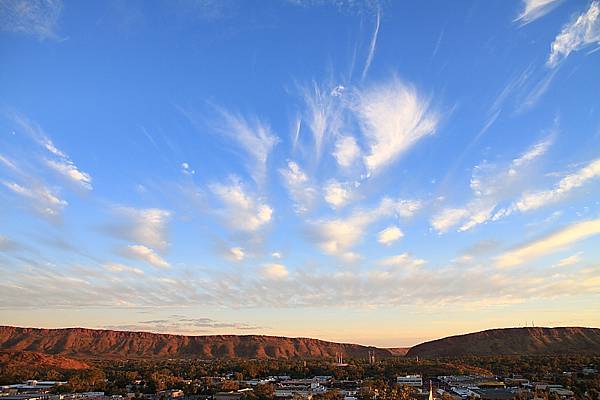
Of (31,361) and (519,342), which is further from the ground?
(519,342)

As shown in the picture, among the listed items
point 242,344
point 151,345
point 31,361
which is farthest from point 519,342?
point 31,361

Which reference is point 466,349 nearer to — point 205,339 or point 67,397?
point 205,339

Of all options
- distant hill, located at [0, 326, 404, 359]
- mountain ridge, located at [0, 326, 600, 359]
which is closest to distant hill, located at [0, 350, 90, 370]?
mountain ridge, located at [0, 326, 600, 359]

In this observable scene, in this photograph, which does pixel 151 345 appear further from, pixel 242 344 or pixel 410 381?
pixel 410 381

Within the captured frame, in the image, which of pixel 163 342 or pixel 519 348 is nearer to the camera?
pixel 519 348

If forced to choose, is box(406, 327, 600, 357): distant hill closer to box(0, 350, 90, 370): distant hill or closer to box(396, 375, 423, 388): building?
box(396, 375, 423, 388): building

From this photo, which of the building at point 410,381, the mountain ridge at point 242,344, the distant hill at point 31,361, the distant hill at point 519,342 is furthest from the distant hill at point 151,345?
the building at point 410,381

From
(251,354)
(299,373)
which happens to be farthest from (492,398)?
(251,354)
